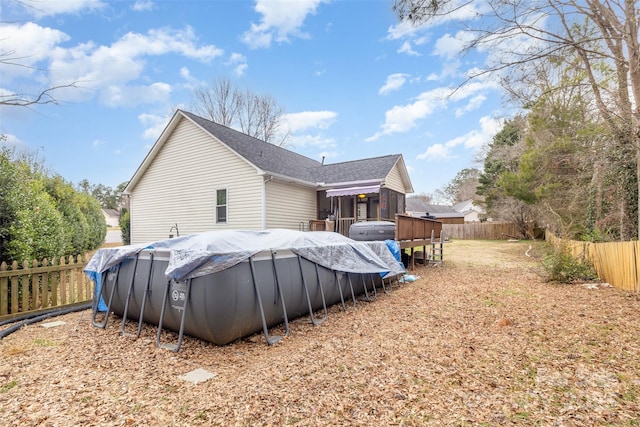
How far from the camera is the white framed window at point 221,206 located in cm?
1184

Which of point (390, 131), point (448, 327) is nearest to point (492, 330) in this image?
point (448, 327)

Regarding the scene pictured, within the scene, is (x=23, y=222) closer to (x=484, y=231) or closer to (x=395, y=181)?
(x=395, y=181)

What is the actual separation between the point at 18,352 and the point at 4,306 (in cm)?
196

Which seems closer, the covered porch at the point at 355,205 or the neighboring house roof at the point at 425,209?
the covered porch at the point at 355,205

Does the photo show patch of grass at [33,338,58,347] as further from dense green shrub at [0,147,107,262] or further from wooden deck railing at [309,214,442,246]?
wooden deck railing at [309,214,442,246]

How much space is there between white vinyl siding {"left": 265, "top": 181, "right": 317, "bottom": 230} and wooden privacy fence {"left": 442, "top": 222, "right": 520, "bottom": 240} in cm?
1548

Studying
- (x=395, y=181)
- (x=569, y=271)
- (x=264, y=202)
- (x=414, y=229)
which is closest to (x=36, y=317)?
(x=264, y=202)

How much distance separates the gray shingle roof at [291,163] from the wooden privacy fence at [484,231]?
13563mm

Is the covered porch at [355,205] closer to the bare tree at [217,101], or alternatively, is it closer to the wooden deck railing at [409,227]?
the wooden deck railing at [409,227]

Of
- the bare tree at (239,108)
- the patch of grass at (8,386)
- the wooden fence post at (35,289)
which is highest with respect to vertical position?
the bare tree at (239,108)

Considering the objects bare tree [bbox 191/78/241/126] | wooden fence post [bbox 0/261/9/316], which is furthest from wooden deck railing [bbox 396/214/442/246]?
bare tree [bbox 191/78/241/126]

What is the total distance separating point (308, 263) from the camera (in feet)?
16.1

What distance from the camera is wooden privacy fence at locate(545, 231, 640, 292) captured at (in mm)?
5773

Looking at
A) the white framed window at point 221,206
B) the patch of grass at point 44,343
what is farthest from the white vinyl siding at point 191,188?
the patch of grass at point 44,343
